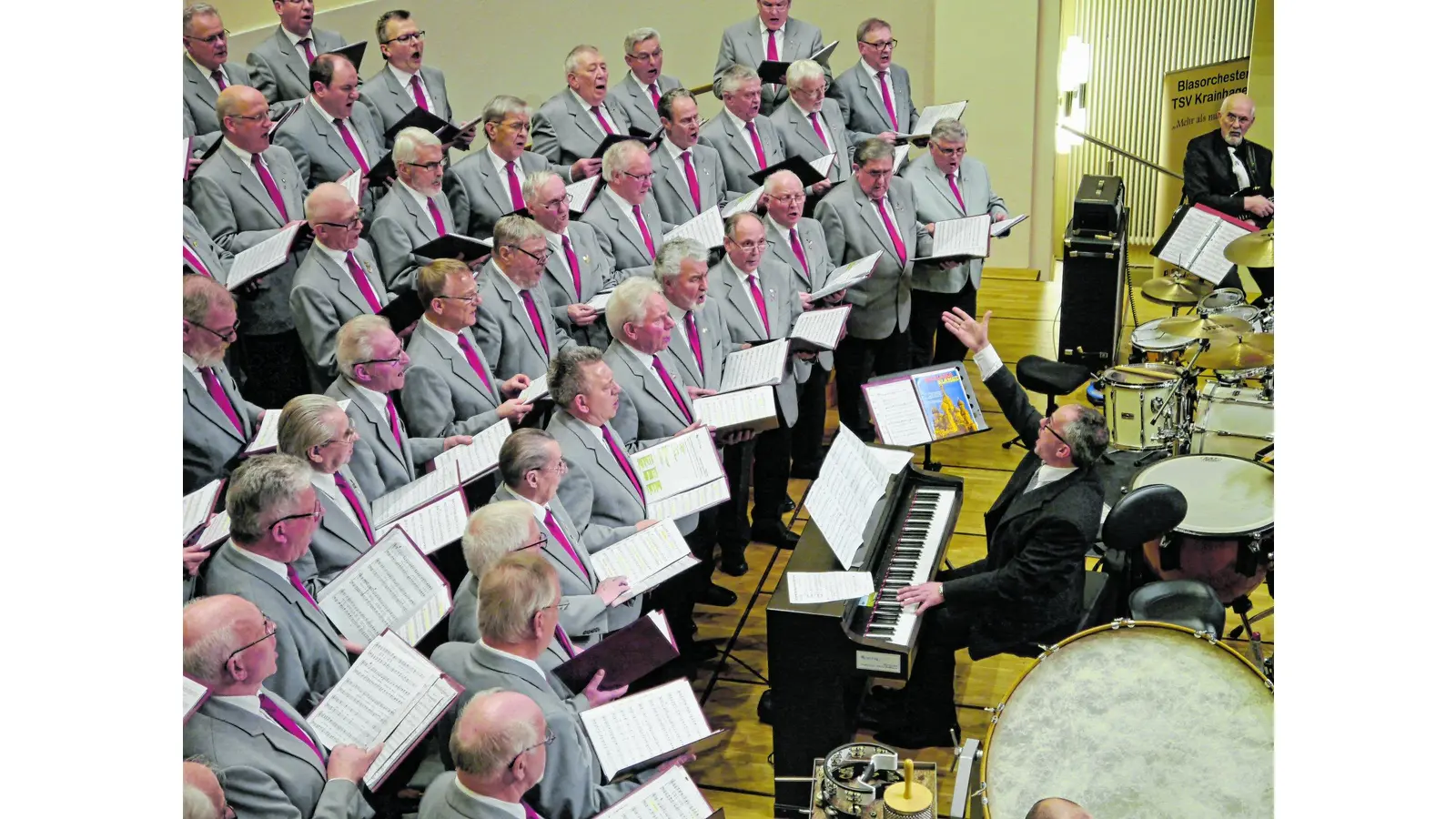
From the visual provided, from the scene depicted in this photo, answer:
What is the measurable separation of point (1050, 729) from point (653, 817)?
1.08 m

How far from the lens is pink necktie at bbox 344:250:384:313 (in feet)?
19.6

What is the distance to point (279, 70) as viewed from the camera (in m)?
8.73

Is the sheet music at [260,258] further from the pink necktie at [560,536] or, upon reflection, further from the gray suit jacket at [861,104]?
the gray suit jacket at [861,104]

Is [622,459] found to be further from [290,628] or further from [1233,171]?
[1233,171]

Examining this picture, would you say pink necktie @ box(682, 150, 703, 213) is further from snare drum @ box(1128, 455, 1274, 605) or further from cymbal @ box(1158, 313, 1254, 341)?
snare drum @ box(1128, 455, 1274, 605)

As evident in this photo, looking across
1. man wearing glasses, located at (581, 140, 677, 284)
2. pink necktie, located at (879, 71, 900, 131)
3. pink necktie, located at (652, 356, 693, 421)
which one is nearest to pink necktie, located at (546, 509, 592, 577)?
pink necktie, located at (652, 356, 693, 421)

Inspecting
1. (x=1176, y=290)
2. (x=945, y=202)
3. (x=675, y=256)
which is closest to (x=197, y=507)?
(x=675, y=256)

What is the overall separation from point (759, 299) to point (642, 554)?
7.48 feet

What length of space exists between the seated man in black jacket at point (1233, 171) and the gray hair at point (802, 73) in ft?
8.27

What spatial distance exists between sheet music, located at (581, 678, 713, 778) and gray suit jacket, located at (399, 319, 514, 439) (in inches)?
76.6

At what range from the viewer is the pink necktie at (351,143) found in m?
7.51

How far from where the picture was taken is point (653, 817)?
363cm

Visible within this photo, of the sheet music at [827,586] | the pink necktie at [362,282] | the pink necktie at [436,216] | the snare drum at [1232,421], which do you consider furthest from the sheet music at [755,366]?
the snare drum at [1232,421]

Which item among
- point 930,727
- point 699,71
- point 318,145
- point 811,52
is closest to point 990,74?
point 811,52
